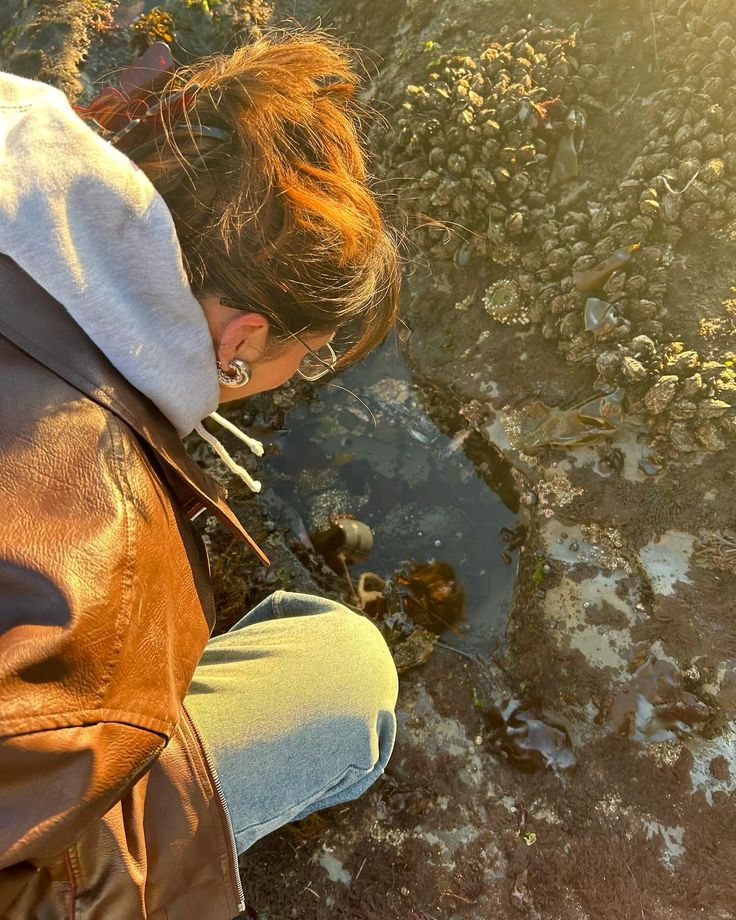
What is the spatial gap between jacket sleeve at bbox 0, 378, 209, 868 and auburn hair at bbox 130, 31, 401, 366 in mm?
383

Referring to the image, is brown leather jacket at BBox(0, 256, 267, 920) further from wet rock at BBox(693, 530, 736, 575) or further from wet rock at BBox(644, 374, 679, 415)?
wet rock at BBox(693, 530, 736, 575)

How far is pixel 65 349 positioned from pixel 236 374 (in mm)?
362

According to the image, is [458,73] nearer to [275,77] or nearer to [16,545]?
[275,77]

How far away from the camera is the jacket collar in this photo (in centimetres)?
101

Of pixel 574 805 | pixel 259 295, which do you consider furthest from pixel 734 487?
pixel 259 295

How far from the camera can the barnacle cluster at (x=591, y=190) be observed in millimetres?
2283

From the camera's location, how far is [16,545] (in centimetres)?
91

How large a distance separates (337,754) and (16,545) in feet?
4.03

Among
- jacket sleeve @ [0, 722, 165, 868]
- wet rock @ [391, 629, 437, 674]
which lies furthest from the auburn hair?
wet rock @ [391, 629, 437, 674]

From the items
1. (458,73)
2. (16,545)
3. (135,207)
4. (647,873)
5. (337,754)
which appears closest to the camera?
(16,545)

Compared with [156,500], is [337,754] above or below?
below

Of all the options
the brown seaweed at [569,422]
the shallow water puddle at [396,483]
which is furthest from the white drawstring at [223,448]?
the brown seaweed at [569,422]

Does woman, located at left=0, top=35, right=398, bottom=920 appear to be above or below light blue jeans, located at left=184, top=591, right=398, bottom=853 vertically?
above

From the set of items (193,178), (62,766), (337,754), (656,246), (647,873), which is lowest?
(647,873)
